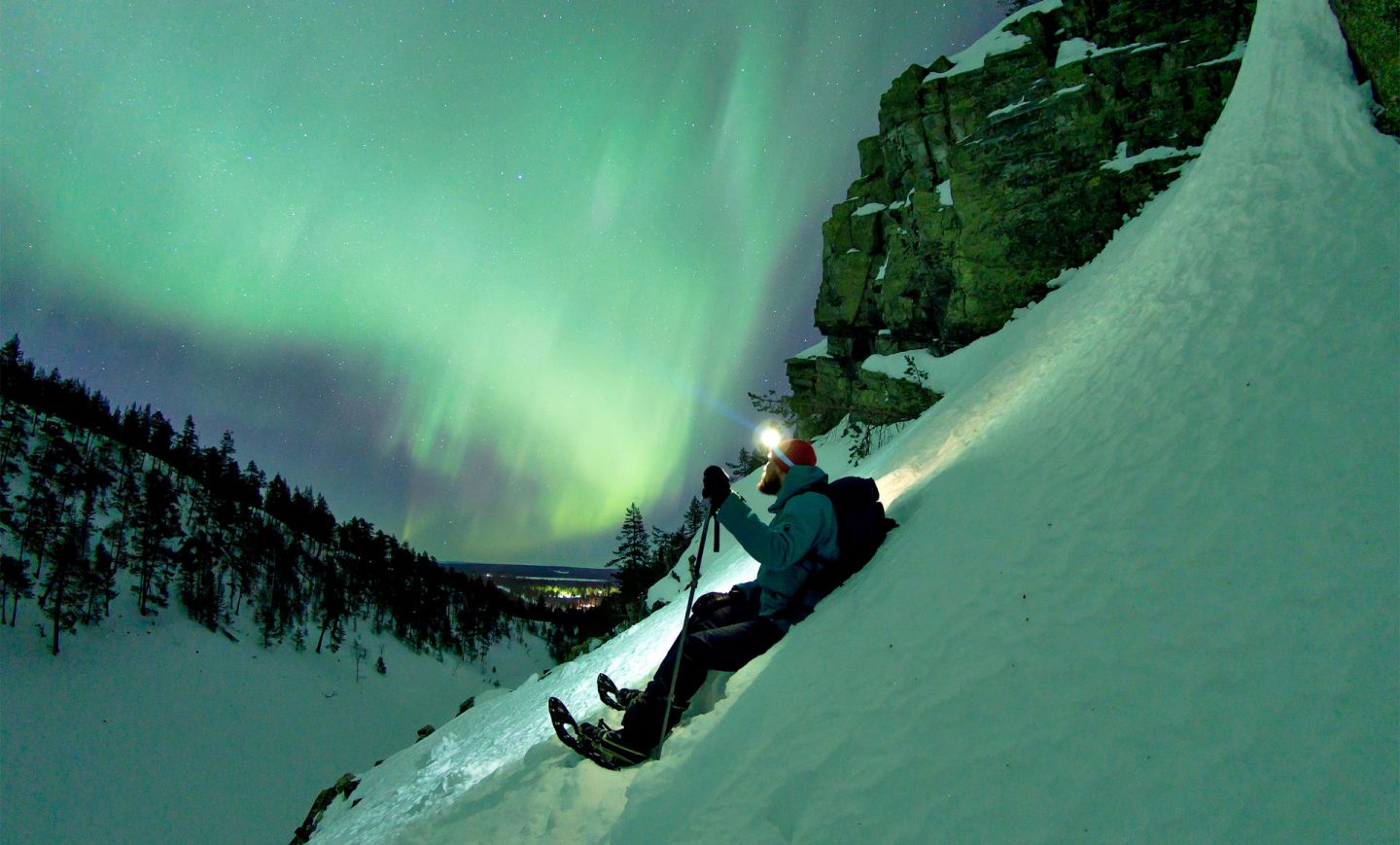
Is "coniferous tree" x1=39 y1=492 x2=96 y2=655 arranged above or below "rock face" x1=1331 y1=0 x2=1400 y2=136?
below

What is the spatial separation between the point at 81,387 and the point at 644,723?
482ft

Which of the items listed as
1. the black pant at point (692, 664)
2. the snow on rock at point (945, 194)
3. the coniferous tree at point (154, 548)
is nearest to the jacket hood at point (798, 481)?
the black pant at point (692, 664)

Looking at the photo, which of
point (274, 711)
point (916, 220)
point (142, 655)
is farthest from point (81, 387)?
point (916, 220)

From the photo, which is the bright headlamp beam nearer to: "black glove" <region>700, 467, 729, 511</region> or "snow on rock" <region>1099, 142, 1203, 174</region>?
"black glove" <region>700, 467, 729, 511</region>

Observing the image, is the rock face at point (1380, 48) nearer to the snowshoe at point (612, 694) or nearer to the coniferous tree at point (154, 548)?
the snowshoe at point (612, 694)

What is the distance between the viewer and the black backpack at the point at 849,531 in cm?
536

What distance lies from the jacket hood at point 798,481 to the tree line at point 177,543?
8172 cm

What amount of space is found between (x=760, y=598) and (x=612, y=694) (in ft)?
→ 8.81

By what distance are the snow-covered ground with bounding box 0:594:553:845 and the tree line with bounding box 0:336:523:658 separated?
117 inches

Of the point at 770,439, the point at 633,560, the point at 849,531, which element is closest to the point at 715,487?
the point at 770,439

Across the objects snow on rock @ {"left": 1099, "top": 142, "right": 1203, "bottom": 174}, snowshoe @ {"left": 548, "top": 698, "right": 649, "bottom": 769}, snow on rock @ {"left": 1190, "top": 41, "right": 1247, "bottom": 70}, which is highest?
snow on rock @ {"left": 1190, "top": 41, "right": 1247, "bottom": 70}

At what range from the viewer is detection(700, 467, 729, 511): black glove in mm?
4995

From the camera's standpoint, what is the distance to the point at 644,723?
4.83 meters

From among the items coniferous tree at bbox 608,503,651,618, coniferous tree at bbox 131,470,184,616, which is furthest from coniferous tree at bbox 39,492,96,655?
coniferous tree at bbox 608,503,651,618
